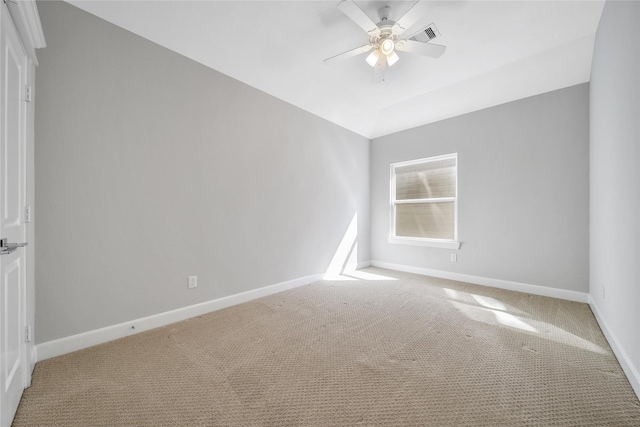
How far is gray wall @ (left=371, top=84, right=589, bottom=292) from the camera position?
314cm

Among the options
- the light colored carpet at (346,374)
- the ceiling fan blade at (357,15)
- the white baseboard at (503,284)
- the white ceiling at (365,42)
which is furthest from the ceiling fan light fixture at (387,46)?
the white baseboard at (503,284)

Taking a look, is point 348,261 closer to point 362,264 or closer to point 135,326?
point 362,264

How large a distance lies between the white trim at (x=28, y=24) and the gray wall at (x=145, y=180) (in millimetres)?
205

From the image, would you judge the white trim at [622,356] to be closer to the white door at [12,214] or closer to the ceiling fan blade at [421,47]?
the ceiling fan blade at [421,47]

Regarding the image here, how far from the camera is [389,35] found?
2.33 m

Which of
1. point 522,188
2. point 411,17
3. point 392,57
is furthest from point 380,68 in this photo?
point 522,188

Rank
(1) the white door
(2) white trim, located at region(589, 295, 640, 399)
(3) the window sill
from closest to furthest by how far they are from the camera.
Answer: (1) the white door, (2) white trim, located at region(589, 295, 640, 399), (3) the window sill

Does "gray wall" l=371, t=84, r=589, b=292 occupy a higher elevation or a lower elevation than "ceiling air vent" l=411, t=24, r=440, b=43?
lower

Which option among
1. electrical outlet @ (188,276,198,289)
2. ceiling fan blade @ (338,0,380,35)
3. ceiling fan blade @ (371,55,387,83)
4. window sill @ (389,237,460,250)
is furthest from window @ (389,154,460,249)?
electrical outlet @ (188,276,198,289)

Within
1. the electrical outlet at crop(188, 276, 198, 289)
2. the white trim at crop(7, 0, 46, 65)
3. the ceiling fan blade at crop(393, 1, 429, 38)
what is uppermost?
the ceiling fan blade at crop(393, 1, 429, 38)

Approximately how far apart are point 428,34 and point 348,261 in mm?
3358

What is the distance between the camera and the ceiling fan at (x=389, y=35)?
2082mm

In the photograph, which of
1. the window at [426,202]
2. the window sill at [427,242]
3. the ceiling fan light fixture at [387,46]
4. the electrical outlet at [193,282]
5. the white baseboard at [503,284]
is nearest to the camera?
the ceiling fan light fixture at [387,46]

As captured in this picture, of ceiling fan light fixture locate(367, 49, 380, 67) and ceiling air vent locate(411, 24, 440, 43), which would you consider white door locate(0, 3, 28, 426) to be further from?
ceiling air vent locate(411, 24, 440, 43)
